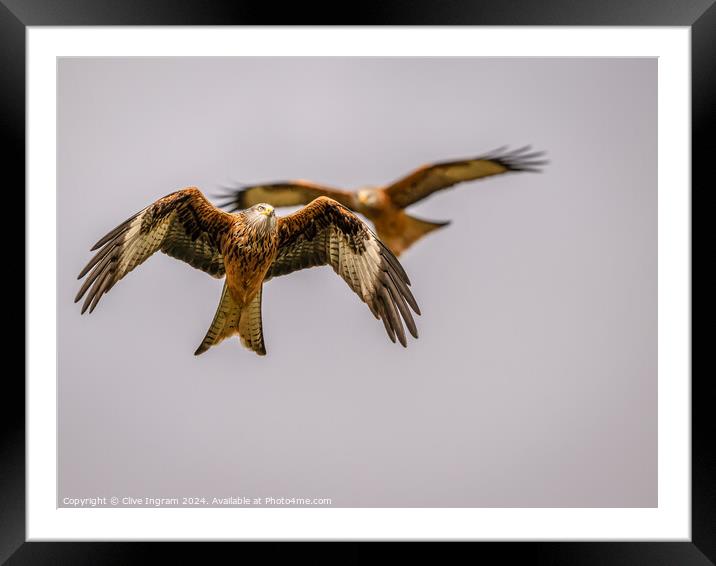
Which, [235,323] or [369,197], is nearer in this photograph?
[235,323]

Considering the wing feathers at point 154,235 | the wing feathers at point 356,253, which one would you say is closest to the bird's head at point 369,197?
the wing feathers at point 356,253

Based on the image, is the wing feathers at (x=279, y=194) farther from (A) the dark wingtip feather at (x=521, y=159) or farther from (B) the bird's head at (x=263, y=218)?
(A) the dark wingtip feather at (x=521, y=159)

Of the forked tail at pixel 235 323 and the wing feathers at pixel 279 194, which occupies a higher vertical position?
the wing feathers at pixel 279 194

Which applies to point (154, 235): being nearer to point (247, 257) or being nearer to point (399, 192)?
point (247, 257)

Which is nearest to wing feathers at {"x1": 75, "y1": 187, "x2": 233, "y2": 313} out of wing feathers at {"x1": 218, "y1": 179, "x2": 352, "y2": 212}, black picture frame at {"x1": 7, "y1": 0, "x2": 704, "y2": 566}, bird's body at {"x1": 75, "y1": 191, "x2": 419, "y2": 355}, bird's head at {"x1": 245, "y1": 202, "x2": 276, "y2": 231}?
bird's body at {"x1": 75, "y1": 191, "x2": 419, "y2": 355}

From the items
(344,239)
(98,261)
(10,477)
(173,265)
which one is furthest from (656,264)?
(10,477)

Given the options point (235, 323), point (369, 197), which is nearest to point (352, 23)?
point (369, 197)
